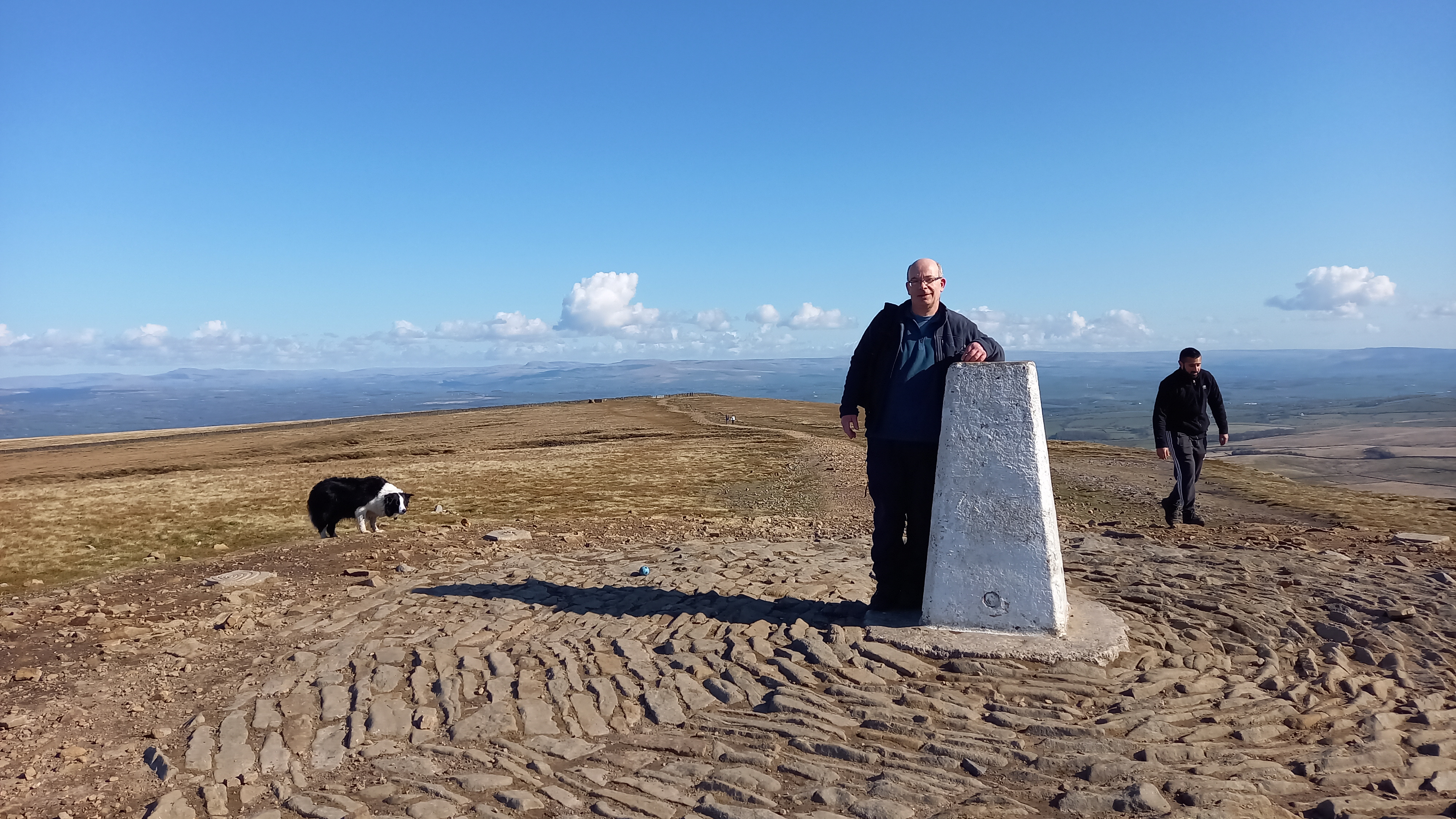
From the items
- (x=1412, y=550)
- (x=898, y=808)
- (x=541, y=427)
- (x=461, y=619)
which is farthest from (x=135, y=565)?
(x=541, y=427)

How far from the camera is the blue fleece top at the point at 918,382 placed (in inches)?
241

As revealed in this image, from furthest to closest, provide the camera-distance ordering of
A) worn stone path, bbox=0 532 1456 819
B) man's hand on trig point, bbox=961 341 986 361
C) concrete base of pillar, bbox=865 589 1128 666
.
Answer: man's hand on trig point, bbox=961 341 986 361 < concrete base of pillar, bbox=865 589 1128 666 < worn stone path, bbox=0 532 1456 819

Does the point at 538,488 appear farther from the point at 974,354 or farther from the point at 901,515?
the point at 974,354

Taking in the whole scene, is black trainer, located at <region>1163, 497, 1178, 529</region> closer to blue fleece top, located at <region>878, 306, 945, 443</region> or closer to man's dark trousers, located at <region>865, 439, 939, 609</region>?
man's dark trousers, located at <region>865, 439, 939, 609</region>

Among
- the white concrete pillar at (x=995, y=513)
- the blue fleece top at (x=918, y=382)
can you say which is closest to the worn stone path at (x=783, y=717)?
the white concrete pillar at (x=995, y=513)

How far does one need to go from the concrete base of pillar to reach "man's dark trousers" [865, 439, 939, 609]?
0.25 meters

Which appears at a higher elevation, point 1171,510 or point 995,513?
point 995,513

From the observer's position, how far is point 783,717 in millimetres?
4906

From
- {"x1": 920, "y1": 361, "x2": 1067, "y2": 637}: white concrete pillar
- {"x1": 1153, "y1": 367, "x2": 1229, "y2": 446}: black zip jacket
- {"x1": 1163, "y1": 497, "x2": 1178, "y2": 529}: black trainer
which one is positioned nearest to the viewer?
{"x1": 920, "y1": 361, "x2": 1067, "y2": 637}: white concrete pillar

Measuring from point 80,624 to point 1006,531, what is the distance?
8597mm

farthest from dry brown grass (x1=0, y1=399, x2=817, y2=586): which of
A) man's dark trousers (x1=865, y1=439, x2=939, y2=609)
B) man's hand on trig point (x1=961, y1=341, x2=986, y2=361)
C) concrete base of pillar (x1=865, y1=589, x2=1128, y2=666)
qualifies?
man's hand on trig point (x1=961, y1=341, x2=986, y2=361)

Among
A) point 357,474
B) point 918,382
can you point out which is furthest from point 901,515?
point 357,474

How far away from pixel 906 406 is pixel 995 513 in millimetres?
1046

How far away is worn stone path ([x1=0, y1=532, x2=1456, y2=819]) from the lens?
4102mm
